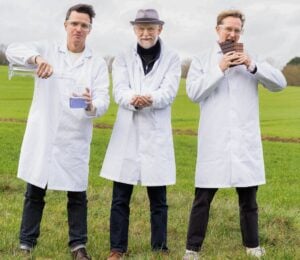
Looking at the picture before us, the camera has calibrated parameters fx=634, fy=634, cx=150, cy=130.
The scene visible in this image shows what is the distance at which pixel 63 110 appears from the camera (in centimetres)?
620

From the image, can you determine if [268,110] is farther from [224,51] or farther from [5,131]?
[224,51]

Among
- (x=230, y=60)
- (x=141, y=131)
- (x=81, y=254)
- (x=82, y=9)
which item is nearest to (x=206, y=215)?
(x=141, y=131)

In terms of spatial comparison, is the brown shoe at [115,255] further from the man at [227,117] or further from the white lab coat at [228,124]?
the white lab coat at [228,124]

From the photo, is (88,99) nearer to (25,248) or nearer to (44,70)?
(44,70)

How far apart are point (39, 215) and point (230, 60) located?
2495mm

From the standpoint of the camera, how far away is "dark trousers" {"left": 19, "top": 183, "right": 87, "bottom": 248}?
645 cm

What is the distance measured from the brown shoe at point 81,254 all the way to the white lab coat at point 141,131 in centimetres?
81

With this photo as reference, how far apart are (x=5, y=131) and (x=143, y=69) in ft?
74.3

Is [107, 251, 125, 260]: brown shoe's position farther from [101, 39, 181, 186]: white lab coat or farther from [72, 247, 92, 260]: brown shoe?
[101, 39, 181, 186]: white lab coat

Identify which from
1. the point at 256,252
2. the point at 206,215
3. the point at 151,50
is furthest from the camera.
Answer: the point at 256,252

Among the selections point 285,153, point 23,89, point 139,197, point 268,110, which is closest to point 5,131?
point 285,153

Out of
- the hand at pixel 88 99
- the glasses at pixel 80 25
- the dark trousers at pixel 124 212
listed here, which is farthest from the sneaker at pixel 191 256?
the glasses at pixel 80 25

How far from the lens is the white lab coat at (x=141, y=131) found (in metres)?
6.27

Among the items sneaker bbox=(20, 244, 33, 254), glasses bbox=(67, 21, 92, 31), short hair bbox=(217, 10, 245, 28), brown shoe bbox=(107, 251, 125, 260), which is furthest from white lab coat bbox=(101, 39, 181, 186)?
sneaker bbox=(20, 244, 33, 254)
